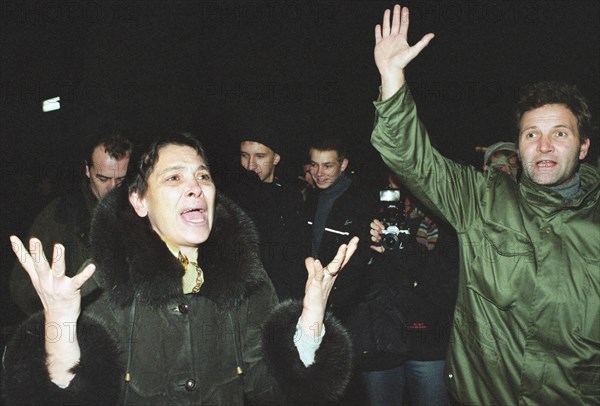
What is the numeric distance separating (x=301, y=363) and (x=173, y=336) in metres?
0.59

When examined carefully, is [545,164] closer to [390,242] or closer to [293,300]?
[390,242]

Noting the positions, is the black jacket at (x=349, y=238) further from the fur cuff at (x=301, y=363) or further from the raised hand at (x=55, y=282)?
the raised hand at (x=55, y=282)

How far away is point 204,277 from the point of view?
7.75ft

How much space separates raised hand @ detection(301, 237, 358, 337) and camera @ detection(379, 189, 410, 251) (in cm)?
114

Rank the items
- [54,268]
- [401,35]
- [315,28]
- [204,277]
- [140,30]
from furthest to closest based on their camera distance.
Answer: [315,28] → [140,30] → [401,35] → [204,277] → [54,268]

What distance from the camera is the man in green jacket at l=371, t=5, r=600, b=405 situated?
2328 millimetres

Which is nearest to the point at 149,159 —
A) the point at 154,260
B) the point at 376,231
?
the point at 154,260

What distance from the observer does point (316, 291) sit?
7.46 ft

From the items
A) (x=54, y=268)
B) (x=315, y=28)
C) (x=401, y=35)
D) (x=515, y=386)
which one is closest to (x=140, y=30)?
(x=315, y=28)

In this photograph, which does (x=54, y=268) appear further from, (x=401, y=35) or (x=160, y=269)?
(x=401, y=35)

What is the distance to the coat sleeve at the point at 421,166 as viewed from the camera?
2451 mm

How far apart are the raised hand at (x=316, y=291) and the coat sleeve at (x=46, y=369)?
831 millimetres

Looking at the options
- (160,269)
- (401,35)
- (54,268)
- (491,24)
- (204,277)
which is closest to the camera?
(54,268)

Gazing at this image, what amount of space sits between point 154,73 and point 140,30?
2.04 ft
